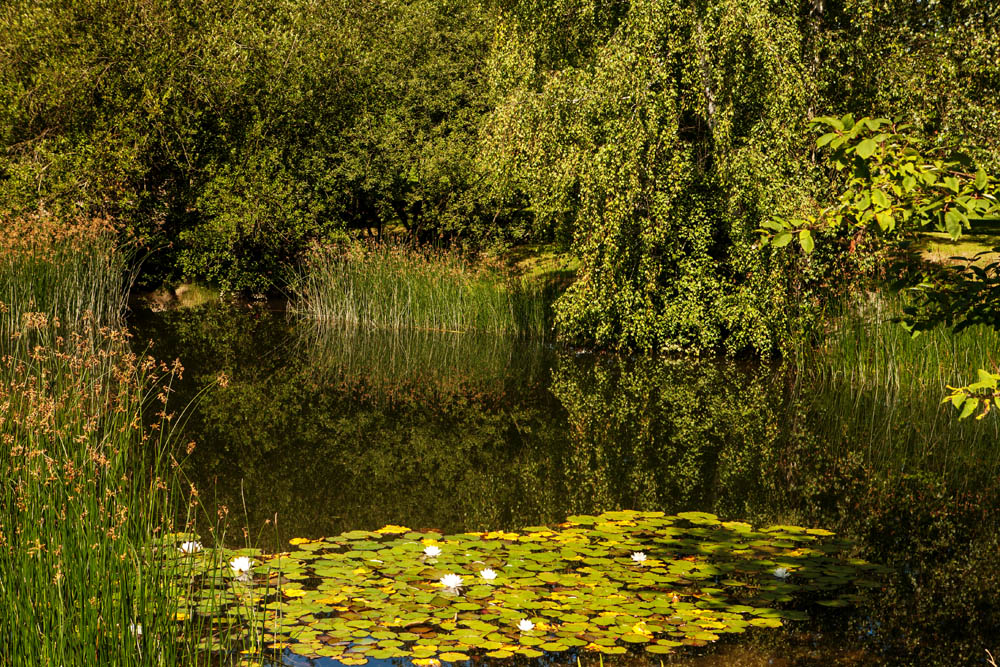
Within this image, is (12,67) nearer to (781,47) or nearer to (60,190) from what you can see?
(60,190)

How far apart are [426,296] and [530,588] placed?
1382 cm

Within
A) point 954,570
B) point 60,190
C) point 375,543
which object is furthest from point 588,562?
point 60,190

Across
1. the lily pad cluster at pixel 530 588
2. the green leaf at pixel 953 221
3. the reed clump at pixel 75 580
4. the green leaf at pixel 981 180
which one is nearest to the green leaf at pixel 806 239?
the green leaf at pixel 953 221

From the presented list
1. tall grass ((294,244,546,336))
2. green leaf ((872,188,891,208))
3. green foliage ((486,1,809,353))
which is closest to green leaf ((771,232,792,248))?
green leaf ((872,188,891,208))

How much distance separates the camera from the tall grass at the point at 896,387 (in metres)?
8.77

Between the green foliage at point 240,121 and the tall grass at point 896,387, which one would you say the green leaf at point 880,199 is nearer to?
the tall grass at point 896,387

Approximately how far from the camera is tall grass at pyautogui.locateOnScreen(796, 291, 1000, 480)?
345 inches

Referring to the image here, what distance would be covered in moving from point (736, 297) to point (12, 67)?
16.2m

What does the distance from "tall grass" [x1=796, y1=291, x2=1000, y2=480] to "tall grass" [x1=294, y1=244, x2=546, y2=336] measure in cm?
664

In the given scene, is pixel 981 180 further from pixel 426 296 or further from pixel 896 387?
pixel 426 296

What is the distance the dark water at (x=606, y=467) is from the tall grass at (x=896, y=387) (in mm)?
119

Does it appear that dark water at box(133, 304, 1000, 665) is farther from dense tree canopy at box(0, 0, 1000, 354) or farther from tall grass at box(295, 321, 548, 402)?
dense tree canopy at box(0, 0, 1000, 354)

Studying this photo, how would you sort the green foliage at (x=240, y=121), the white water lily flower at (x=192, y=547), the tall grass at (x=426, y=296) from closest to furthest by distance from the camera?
the white water lily flower at (x=192, y=547)
the tall grass at (x=426, y=296)
the green foliage at (x=240, y=121)

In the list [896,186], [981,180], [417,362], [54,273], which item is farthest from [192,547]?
[417,362]
